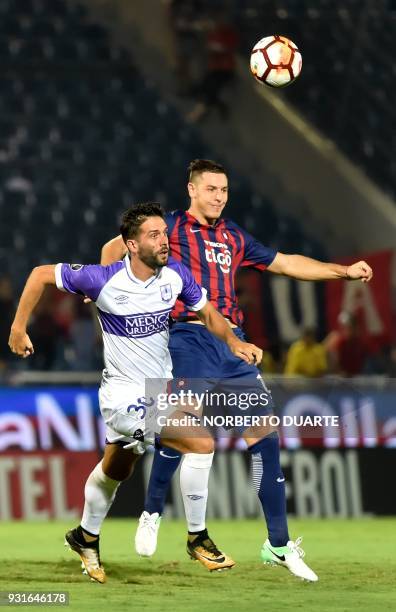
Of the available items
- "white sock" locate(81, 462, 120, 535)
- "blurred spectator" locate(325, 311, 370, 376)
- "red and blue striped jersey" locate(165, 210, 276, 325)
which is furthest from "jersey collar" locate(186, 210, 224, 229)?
"blurred spectator" locate(325, 311, 370, 376)

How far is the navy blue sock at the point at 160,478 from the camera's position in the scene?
6785 mm

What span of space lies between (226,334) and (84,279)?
721 mm

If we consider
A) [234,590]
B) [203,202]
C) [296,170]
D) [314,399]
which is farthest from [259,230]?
[234,590]

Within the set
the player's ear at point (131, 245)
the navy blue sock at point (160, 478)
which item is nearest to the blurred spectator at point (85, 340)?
the navy blue sock at point (160, 478)

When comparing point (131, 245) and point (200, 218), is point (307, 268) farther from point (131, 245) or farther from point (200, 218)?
point (131, 245)

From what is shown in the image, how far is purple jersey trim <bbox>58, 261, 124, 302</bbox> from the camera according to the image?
6.09 m

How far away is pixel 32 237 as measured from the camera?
15820 mm

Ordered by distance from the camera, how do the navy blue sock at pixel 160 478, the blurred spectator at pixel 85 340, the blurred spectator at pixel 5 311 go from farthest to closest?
the blurred spectator at pixel 85 340 → the blurred spectator at pixel 5 311 → the navy blue sock at pixel 160 478

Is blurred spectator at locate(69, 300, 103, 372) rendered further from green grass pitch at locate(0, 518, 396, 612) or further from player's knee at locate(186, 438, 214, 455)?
player's knee at locate(186, 438, 214, 455)

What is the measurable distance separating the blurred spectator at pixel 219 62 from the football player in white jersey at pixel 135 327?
441 inches

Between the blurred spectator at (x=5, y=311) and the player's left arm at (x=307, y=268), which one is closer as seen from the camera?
the player's left arm at (x=307, y=268)

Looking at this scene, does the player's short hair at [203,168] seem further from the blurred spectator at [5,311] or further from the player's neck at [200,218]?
the blurred spectator at [5,311]

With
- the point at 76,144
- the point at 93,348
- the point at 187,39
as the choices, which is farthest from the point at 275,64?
the point at 187,39

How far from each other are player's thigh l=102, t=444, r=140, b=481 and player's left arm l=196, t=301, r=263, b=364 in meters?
0.72
